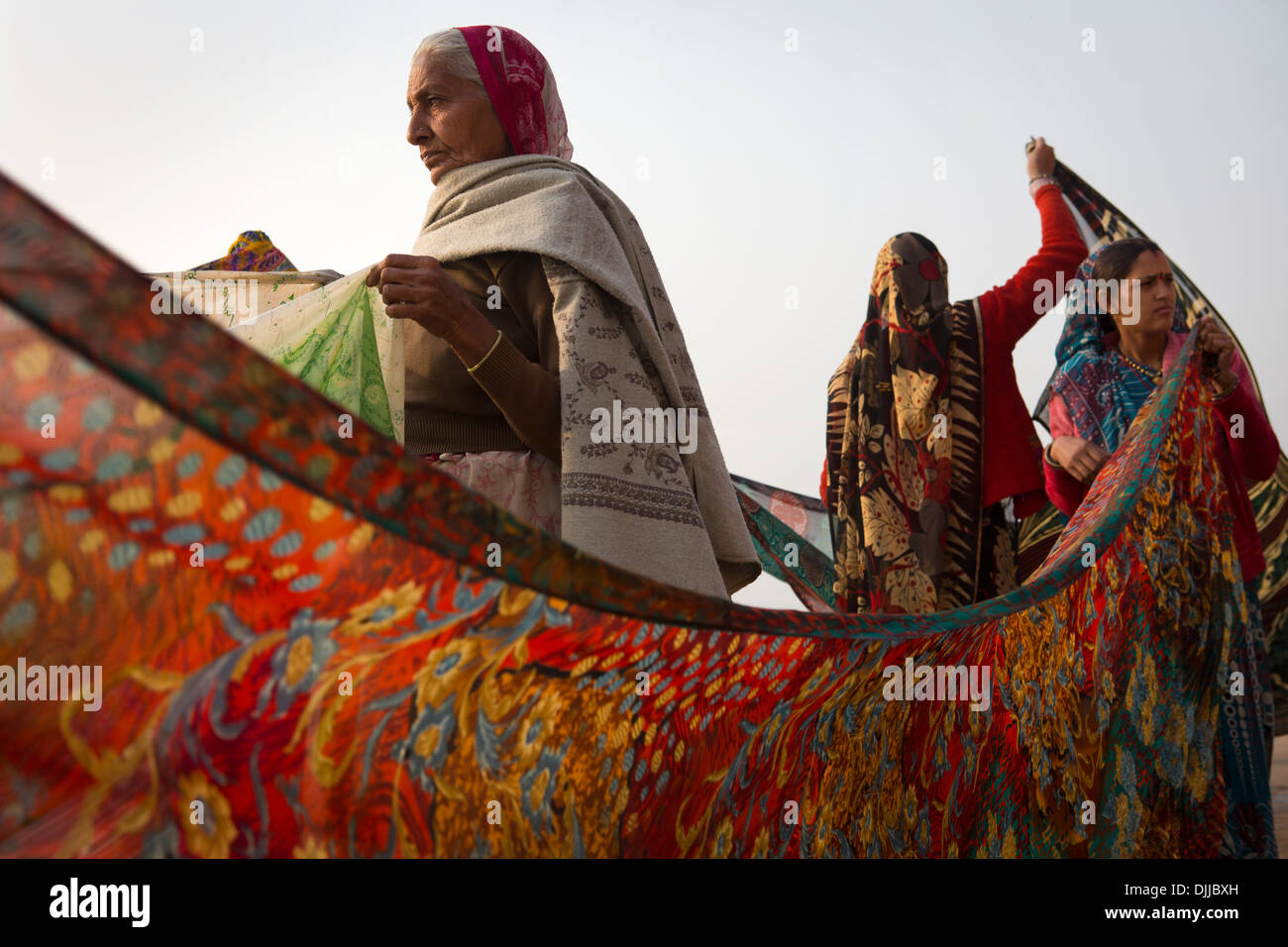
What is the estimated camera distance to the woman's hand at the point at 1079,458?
2.40 meters

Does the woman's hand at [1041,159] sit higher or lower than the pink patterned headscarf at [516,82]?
higher

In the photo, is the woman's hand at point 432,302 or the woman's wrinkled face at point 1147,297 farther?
the woman's wrinkled face at point 1147,297

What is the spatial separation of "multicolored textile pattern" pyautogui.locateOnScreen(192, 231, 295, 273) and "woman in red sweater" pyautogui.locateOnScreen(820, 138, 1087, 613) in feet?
6.12

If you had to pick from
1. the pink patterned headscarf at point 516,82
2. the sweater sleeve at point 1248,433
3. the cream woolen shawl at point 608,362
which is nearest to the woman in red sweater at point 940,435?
the sweater sleeve at point 1248,433

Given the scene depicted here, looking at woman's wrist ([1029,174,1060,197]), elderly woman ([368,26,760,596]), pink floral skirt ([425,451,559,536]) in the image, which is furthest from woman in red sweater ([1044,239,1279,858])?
pink floral skirt ([425,451,559,536])

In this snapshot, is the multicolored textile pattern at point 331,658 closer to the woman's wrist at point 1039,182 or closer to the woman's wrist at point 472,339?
the woman's wrist at point 472,339

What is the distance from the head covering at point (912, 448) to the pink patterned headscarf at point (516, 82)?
177cm

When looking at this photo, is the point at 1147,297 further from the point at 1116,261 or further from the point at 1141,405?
the point at 1141,405

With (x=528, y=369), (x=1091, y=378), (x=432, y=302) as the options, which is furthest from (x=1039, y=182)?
(x=432, y=302)

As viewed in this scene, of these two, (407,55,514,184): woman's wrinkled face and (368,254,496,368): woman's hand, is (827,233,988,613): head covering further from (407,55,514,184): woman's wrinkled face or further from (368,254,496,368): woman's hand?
(368,254,496,368): woman's hand

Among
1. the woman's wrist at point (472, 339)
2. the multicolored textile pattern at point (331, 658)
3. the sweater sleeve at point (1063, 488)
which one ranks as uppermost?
the woman's wrist at point (472, 339)

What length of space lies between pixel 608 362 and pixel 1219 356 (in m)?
1.48

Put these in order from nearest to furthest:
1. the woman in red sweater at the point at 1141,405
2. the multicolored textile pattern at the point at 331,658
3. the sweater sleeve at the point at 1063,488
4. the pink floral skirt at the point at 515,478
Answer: the multicolored textile pattern at the point at 331,658 < the pink floral skirt at the point at 515,478 < the woman in red sweater at the point at 1141,405 < the sweater sleeve at the point at 1063,488
